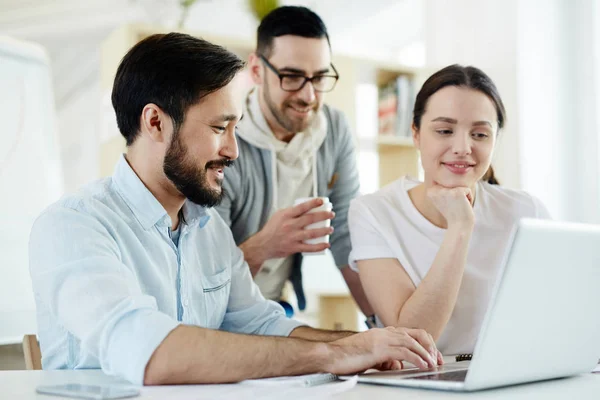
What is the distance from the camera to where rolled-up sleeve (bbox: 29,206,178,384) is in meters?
1.05

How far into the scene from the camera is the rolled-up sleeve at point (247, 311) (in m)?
1.61

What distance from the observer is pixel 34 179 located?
7.18 ft

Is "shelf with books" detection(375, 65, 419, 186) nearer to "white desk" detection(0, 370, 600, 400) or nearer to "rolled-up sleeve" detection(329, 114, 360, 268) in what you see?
"rolled-up sleeve" detection(329, 114, 360, 268)

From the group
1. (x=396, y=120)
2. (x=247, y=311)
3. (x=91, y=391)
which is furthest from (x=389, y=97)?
(x=91, y=391)

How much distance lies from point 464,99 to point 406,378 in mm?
988

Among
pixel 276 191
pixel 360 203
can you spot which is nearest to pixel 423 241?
pixel 360 203

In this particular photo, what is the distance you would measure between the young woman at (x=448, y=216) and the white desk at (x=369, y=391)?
591mm

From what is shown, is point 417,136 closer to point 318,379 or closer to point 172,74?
point 172,74

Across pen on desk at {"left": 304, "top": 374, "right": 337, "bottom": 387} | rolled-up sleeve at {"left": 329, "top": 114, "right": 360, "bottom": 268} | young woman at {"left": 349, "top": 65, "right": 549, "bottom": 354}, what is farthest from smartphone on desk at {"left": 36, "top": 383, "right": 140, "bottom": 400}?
rolled-up sleeve at {"left": 329, "top": 114, "right": 360, "bottom": 268}

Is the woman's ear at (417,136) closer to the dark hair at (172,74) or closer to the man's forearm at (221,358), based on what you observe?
the dark hair at (172,74)

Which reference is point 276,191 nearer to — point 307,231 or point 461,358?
point 307,231

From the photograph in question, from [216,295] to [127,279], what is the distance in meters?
0.40

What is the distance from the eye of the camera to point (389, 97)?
3.62m

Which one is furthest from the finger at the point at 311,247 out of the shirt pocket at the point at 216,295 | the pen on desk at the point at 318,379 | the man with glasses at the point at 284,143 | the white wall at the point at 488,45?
the white wall at the point at 488,45
